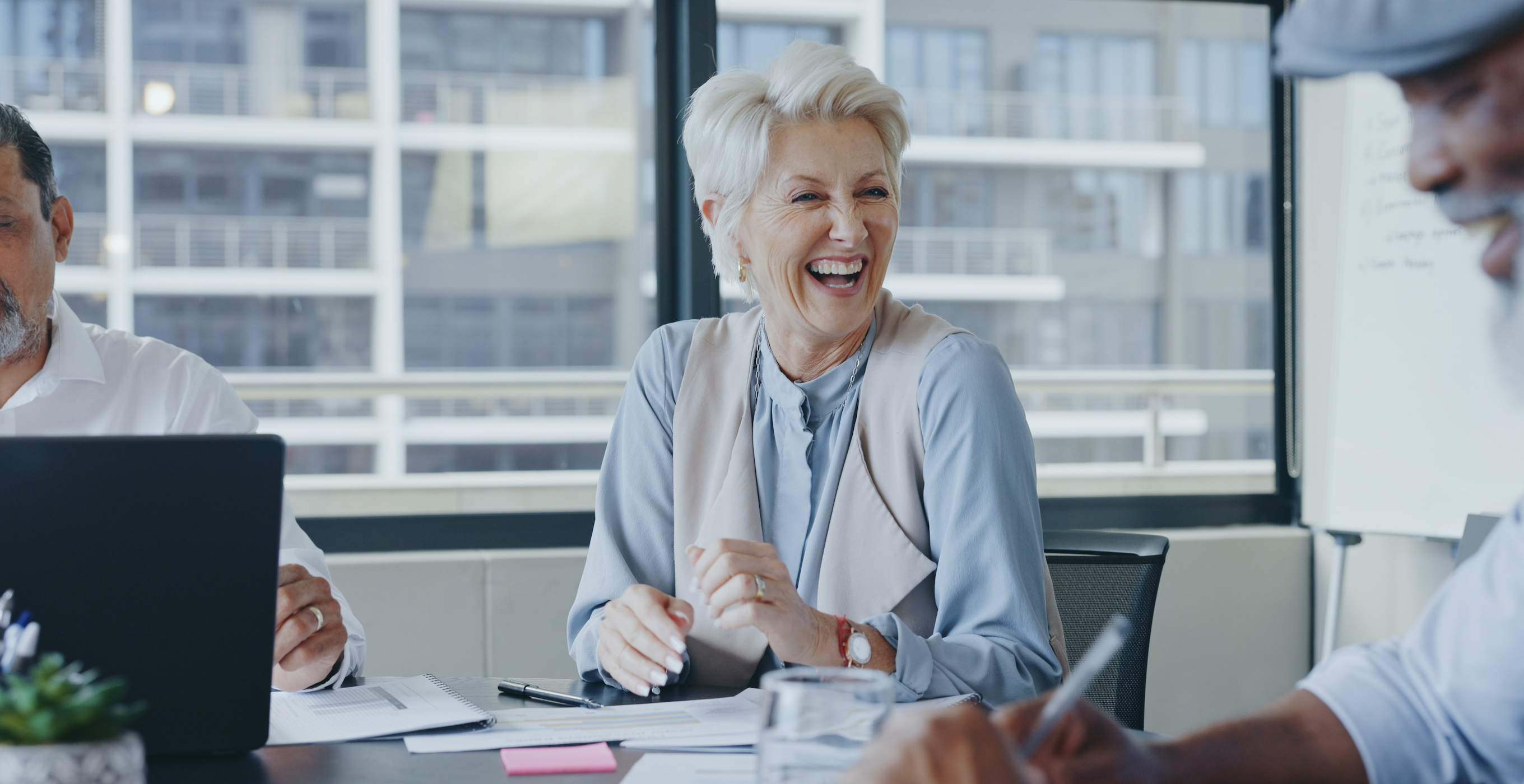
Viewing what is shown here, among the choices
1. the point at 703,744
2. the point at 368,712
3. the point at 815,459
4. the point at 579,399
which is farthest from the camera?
the point at 579,399

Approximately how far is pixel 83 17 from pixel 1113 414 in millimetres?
2700

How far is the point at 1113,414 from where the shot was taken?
321 cm

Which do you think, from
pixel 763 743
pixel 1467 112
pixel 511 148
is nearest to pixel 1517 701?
pixel 1467 112

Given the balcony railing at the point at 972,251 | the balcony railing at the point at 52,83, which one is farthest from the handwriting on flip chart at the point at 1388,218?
the balcony railing at the point at 52,83

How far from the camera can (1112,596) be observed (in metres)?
1.80

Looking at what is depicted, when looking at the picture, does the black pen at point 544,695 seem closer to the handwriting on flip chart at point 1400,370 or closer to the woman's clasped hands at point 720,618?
the woman's clasped hands at point 720,618

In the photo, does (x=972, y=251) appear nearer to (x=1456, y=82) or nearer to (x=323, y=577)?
(x=323, y=577)

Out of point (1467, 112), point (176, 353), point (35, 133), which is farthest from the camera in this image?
point (176, 353)

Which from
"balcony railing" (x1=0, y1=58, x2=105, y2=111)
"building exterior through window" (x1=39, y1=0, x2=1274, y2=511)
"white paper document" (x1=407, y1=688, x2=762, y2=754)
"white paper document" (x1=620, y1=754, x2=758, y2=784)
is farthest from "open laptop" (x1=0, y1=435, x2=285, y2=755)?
"balcony railing" (x1=0, y1=58, x2=105, y2=111)

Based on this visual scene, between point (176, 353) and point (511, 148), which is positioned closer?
point (176, 353)

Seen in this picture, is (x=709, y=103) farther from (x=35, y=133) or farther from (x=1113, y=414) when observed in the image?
(x=1113, y=414)

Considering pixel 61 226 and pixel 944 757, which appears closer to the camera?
pixel 944 757

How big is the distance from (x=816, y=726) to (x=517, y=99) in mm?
2332

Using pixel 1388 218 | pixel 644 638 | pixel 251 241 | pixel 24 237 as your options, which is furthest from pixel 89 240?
pixel 1388 218
